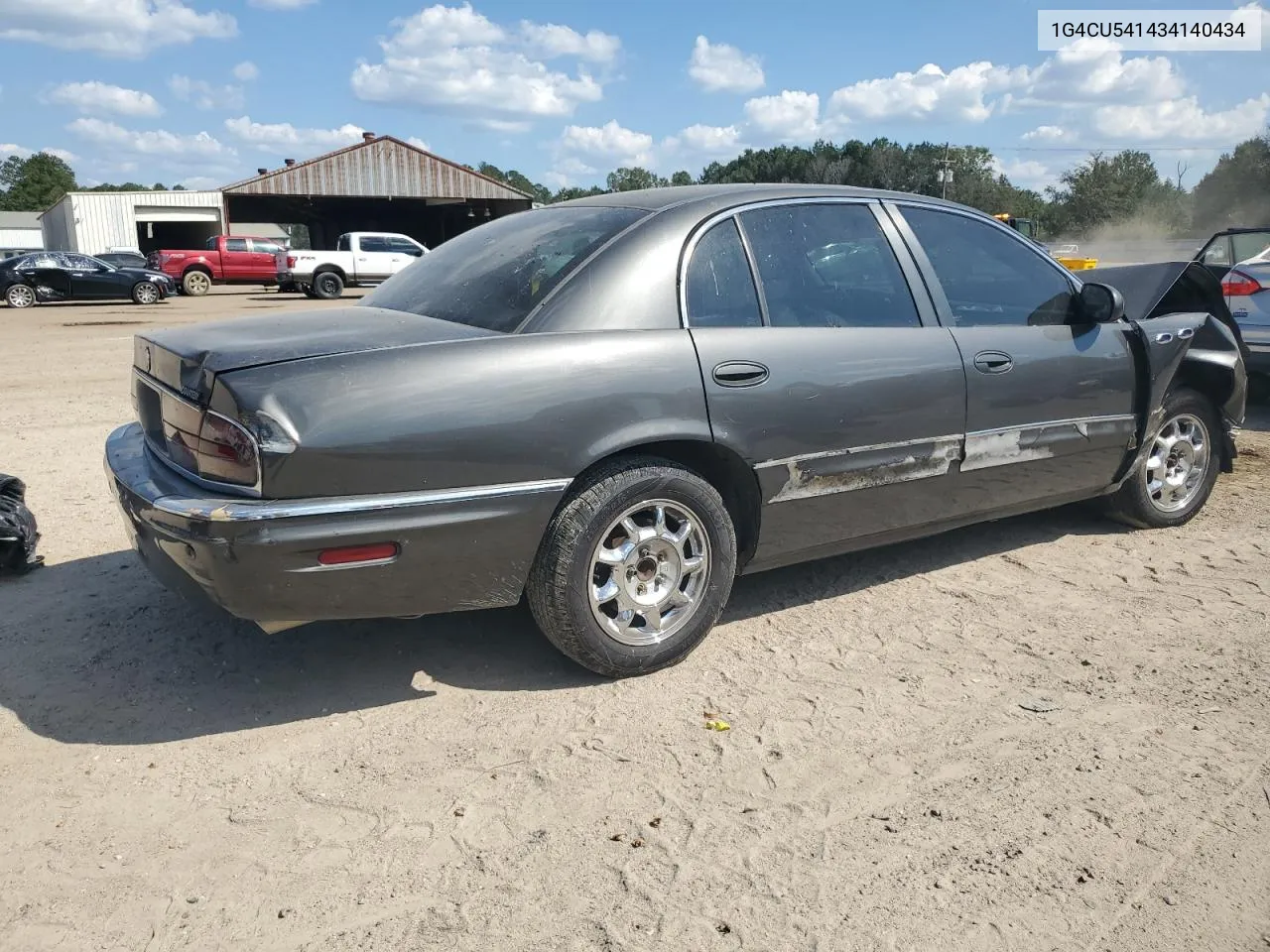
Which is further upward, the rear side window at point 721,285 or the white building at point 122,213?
the white building at point 122,213

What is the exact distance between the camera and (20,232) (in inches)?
3066

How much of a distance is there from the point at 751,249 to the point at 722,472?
2.75 ft

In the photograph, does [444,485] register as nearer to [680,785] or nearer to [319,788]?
[319,788]

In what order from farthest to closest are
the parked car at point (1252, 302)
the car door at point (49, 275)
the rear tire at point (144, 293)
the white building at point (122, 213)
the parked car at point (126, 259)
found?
the white building at point (122, 213) → the parked car at point (126, 259) → the rear tire at point (144, 293) → the car door at point (49, 275) → the parked car at point (1252, 302)

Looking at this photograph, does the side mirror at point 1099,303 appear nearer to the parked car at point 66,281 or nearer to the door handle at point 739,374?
the door handle at point 739,374

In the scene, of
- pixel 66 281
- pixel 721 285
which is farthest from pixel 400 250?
pixel 721 285

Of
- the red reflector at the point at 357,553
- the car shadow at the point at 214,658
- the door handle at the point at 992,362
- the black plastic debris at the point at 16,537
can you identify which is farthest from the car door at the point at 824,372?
the black plastic debris at the point at 16,537

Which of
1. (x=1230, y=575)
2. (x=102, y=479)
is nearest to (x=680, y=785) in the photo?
(x=1230, y=575)

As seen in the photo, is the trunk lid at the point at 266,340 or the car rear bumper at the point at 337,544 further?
the trunk lid at the point at 266,340

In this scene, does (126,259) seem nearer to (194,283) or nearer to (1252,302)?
(194,283)

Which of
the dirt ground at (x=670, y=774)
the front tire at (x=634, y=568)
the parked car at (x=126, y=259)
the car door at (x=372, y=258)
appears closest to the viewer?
the dirt ground at (x=670, y=774)

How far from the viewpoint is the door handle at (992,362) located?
4.12m

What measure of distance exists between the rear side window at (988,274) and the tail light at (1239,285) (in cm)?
485

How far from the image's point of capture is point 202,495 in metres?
2.96
